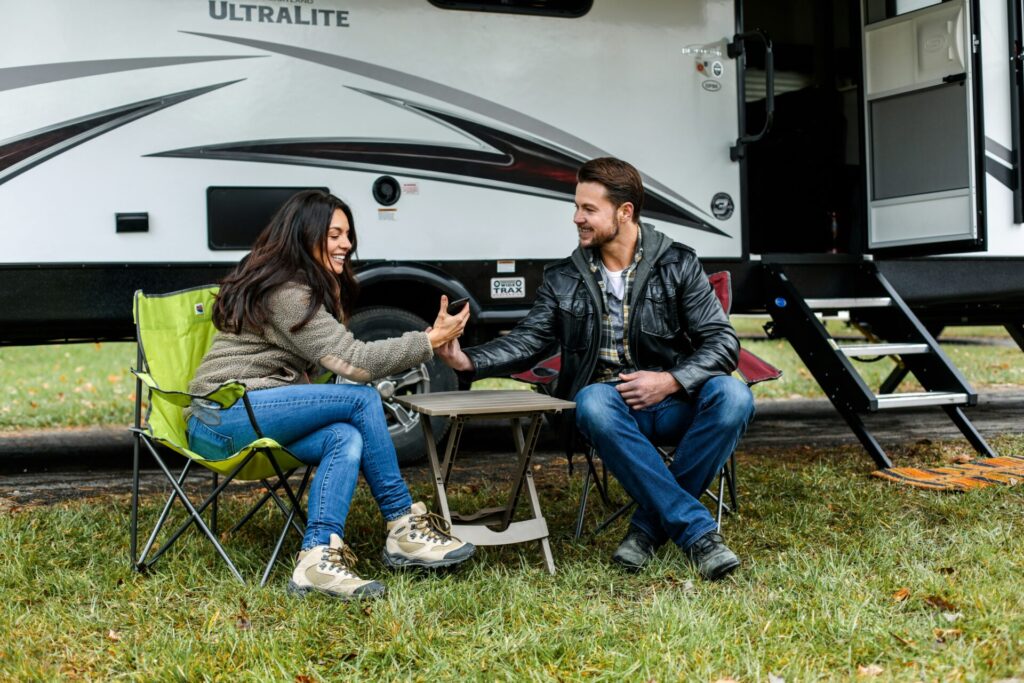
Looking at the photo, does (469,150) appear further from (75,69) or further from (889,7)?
(889,7)

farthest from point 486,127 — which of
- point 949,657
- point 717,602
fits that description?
point 949,657

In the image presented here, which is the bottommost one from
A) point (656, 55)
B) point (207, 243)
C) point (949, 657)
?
point (949, 657)

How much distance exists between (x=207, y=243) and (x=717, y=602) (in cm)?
285

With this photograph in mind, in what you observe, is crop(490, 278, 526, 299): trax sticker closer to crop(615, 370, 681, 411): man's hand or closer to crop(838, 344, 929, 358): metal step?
crop(838, 344, 929, 358): metal step

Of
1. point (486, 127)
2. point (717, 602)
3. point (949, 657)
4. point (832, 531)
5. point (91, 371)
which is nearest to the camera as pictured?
point (949, 657)

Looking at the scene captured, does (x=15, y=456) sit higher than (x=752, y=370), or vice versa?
(x=752, y=370)

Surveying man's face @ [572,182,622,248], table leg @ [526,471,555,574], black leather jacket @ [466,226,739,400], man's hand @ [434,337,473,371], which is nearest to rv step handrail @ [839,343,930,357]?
black leather jacket @ [466,226,739,400]

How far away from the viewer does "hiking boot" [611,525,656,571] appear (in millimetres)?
3098

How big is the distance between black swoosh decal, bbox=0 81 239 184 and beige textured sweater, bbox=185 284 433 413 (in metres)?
1.75

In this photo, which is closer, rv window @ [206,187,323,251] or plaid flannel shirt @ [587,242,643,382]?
plaid flannel shirt @ [587,242,643,382]

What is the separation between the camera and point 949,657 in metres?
2.33

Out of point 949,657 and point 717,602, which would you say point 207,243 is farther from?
point 949,657

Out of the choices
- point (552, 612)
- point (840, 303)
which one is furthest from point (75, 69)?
point (840, 303)

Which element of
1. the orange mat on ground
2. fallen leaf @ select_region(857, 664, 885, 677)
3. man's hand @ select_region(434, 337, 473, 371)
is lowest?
fallen leaf @ select_region(857, 664, 885, 677)
